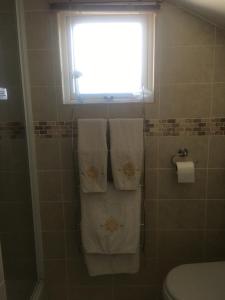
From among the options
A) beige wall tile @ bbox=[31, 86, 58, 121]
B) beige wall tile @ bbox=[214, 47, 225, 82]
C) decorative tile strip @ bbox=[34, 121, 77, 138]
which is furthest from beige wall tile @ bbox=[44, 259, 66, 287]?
beige wall tile @ bbox=[214, 47, 225, 82]

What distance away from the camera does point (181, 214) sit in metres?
1.65

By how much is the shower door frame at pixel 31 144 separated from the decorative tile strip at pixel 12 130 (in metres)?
Answer: 0.04

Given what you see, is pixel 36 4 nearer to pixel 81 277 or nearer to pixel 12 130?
pixel 12 130

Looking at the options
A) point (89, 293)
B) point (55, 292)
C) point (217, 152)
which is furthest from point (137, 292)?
point (217, 152)

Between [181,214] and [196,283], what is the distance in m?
0.44

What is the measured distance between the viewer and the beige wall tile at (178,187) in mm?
1592

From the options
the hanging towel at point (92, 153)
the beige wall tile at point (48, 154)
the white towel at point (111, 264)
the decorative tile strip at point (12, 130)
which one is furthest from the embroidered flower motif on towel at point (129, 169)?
the decorative tile strip at point (12, 130)

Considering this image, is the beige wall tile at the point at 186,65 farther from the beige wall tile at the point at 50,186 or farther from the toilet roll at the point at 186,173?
the beige wall tile at the point at 50,186

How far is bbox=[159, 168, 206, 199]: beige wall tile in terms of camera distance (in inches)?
62.7

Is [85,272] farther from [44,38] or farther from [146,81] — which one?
[44,38]

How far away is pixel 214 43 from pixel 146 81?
0.44 metres

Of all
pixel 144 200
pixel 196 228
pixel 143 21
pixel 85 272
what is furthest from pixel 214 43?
pixel 85 272

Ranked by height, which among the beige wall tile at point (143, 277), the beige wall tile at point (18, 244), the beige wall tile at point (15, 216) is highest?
the beige wall tile at point (15, 216)

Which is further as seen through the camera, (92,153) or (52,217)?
(52,217)
